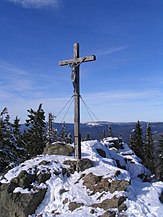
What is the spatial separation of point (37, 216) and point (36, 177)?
1778 millimetres

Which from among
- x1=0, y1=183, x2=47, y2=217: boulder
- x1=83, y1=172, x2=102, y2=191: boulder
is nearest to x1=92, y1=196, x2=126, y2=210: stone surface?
x1=83, y1=172, x2=102, y2=191: boulder

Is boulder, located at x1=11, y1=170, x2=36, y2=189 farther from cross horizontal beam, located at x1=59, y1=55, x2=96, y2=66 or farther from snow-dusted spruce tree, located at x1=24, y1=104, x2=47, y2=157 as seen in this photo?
snow-dusted spruce tree, located at x1=24, y1=104, x2=47, y2=157

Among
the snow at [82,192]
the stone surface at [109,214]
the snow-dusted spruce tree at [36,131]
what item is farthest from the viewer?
the snow-dusted spruce tree at [36,131]

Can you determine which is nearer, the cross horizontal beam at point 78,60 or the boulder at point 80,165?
the boulder at point 80,165

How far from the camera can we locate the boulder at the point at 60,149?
14266 millimetres

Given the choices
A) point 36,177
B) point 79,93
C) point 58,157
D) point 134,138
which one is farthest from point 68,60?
point 134,138

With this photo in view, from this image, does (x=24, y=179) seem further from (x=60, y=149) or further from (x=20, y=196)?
(x=60, y=149)

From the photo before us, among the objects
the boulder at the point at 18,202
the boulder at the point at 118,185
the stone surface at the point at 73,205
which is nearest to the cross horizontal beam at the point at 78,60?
the boulder at the point at 118,185

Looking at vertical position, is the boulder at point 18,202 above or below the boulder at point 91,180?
below

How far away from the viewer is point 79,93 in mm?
13500

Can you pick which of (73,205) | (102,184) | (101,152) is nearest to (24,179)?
(73,205)

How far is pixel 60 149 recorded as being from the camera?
1458 cm

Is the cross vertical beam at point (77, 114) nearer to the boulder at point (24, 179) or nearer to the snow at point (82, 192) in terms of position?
the snow at point (82, 192)

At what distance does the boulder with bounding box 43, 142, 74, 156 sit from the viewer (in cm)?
1427
